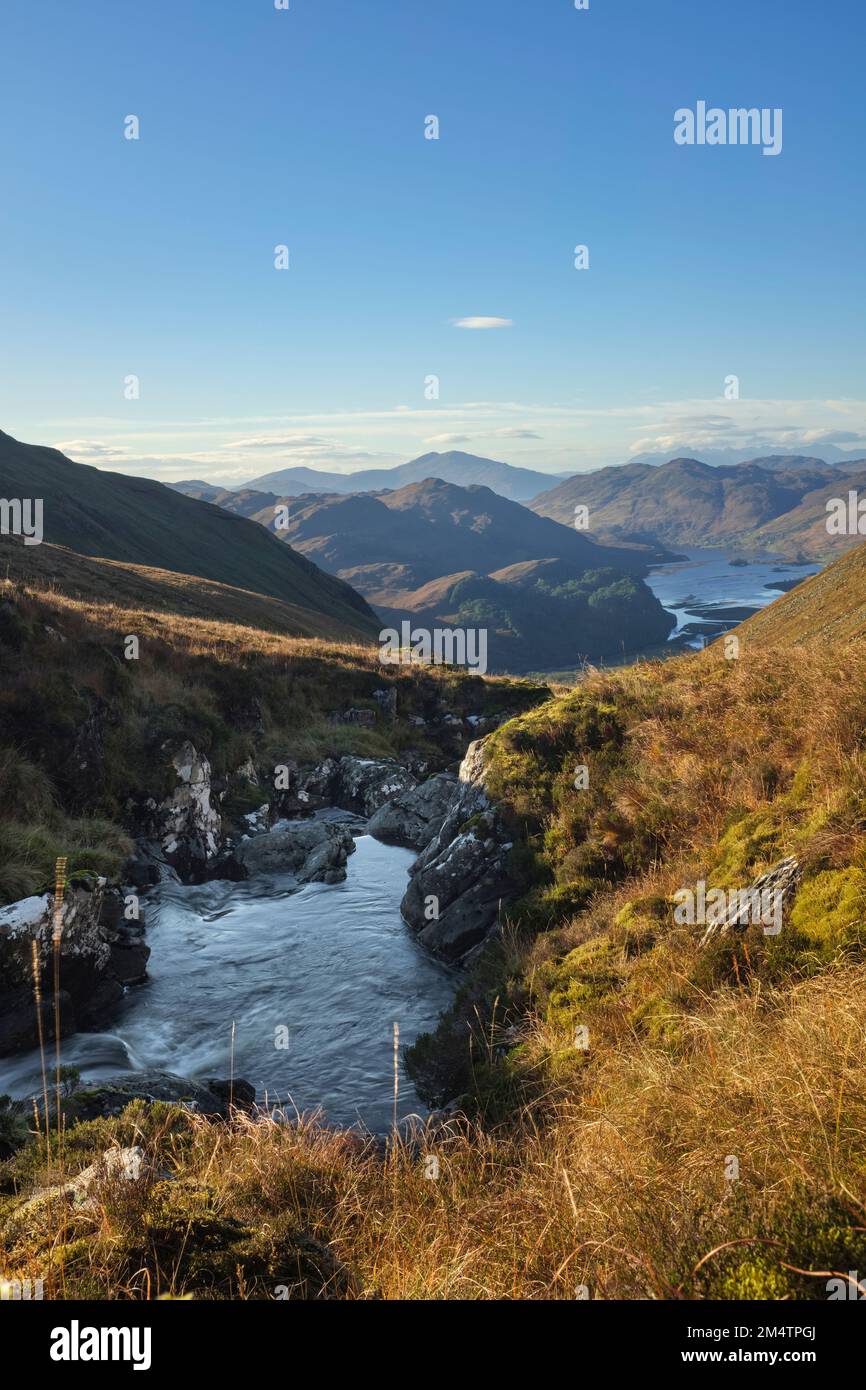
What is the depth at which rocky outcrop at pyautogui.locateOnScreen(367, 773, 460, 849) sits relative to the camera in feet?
61.5

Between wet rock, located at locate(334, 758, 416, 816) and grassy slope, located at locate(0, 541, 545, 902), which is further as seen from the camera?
wet rock, located at locate(334, 758, 416, 816)

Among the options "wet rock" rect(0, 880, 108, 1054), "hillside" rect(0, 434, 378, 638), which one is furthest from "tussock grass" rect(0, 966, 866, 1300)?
"hillside" rect(0, 434, 378, 638)

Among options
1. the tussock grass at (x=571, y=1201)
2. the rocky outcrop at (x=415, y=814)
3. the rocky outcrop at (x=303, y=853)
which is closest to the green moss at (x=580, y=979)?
the tussock grass at (x=571, y=1201)

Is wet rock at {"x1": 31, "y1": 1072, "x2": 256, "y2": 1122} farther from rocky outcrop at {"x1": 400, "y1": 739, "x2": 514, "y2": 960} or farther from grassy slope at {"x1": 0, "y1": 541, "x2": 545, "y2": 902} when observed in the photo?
grassy slope at {"x1": 0, "y1": 541, "x2": 545, "y2": 902}

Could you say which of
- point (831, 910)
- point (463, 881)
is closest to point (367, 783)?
point (463, 881)

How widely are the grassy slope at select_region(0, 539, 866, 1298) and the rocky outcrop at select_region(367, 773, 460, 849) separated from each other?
758 centimetres

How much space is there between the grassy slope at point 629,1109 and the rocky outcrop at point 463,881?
1.04 metres

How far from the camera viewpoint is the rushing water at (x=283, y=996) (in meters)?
9.74

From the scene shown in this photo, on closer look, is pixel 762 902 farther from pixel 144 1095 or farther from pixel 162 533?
pixel 162 533

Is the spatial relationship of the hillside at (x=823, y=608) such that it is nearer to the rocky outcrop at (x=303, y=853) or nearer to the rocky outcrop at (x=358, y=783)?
the rocky outcrop at (x=358, y=783)

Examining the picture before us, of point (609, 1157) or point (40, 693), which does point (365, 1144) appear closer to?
point (609, 1157)

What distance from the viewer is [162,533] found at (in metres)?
119

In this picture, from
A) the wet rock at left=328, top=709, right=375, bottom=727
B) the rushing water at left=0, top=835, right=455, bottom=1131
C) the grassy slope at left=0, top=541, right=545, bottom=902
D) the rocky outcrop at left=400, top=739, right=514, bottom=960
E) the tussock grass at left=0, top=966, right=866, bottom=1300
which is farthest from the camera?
the wet rock at left=328, top=709, right=375, bottom=727
